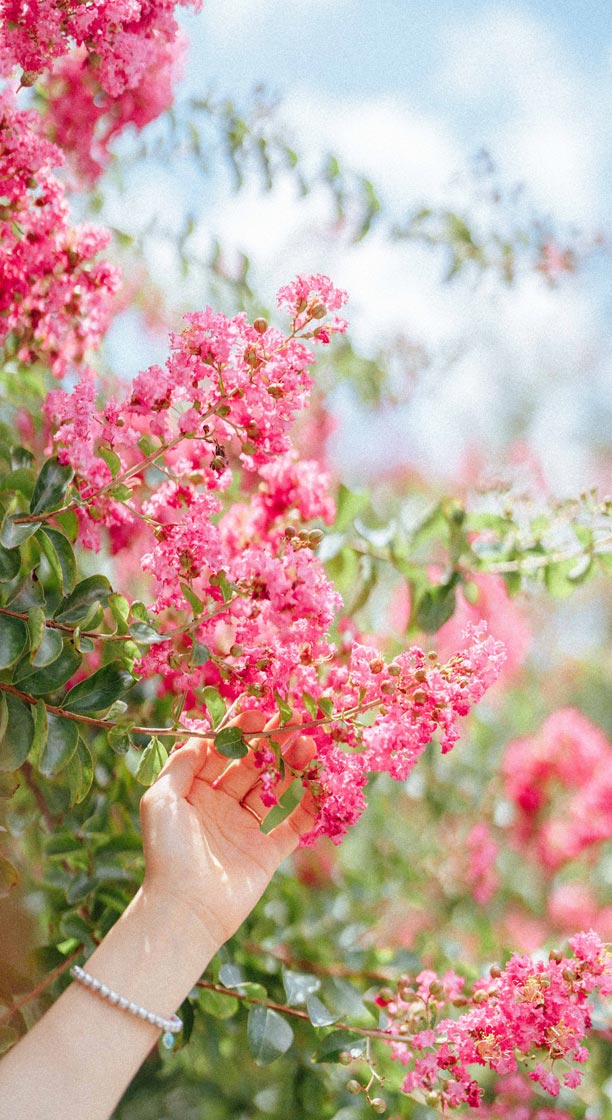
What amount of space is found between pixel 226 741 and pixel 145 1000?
20 cm

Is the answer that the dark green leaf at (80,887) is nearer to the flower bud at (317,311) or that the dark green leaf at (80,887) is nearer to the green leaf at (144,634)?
the green leaf at (144,634)

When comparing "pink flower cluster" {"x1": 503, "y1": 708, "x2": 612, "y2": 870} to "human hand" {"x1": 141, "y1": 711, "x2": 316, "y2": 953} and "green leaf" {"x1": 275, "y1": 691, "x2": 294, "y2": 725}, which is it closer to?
"human hand" {"x1": 141, "y1": 711, "x2": 316, "y2": 953}

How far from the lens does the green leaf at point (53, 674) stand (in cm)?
70

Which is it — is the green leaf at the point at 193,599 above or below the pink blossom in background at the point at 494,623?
below

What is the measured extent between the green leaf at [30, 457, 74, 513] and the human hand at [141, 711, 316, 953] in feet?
0.67

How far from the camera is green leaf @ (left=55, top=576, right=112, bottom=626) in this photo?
0.71 metres

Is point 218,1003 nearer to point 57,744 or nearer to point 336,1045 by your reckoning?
point 336,1045

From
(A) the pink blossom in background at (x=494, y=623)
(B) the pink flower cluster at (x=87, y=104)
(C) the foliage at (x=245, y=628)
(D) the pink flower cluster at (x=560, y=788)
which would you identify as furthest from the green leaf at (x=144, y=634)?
(D) the pink flower cluster at (x=560, y=788)

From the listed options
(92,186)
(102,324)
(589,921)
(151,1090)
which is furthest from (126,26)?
(589,921)

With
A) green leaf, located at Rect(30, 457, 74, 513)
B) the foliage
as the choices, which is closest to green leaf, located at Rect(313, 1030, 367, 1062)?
the foliage

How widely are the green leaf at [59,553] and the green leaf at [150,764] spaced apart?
0.13m

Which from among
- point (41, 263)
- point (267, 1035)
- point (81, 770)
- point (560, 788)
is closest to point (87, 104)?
point (41, 263)

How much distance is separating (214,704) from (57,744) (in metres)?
0.12

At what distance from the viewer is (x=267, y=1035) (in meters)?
0.81
